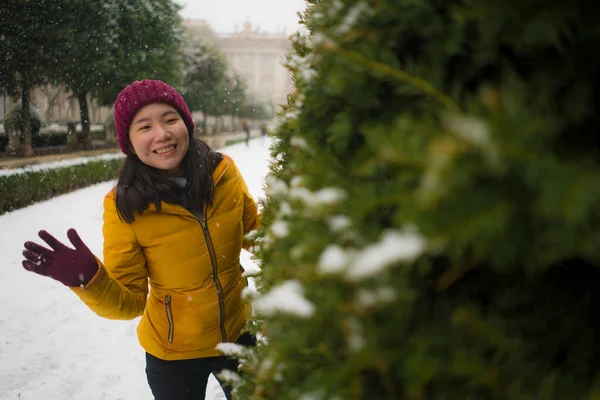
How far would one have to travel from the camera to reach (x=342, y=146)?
2.68 ft

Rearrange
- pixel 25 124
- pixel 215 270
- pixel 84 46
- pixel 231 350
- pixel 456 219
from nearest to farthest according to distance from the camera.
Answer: pixel 456 219, pixel 231 350, pixel 215 270, pixel 25 124, pixel 84 46

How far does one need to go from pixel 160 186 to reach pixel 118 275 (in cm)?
52

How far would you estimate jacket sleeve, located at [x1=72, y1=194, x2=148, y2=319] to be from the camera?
185 cm

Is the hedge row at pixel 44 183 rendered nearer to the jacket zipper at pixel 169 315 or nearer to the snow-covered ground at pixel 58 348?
the snow-covered ground at pixel 58 348

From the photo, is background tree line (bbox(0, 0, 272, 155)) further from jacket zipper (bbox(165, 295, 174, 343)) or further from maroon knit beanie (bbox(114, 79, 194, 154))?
jacket zipper (bbox(165, 295, 174, 343))

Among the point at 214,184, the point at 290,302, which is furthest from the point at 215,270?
the point at 290,302


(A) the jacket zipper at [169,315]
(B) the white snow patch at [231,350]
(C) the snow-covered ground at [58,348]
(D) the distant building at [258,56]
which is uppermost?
(D) the distant building at [258,56]

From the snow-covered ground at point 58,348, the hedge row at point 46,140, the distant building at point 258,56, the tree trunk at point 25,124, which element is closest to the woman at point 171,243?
the snow-covered ground at point 58,348

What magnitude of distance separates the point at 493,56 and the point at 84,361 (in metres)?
4.80

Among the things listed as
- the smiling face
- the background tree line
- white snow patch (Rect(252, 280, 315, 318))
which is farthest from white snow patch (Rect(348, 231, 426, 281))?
the background tree line

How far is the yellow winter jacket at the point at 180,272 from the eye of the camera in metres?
2.01

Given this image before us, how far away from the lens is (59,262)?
174cm

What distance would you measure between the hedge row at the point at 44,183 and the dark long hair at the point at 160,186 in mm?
9039

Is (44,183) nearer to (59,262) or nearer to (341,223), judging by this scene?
(59,262)
